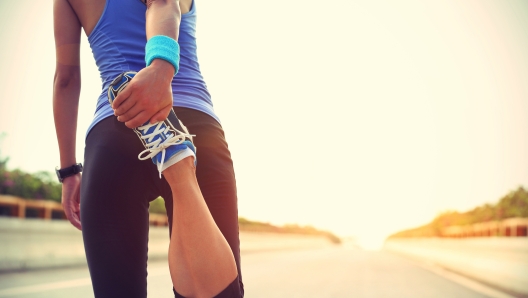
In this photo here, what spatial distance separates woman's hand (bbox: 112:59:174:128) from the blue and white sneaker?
0.10 feet

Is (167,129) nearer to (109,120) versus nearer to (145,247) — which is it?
(109,120)

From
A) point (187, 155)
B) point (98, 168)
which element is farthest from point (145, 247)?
point (187, 155)

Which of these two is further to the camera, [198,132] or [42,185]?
[42,185]

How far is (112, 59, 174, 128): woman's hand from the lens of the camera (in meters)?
1.51

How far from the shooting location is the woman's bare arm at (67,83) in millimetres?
2094

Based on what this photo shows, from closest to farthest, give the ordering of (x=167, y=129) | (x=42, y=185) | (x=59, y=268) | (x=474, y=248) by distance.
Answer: (x=167, y=129) < (x=59, y=268) < (x=474, y=248) < (x=42, y=185)

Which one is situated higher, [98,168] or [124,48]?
[124,48]

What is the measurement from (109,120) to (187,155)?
0.36 metres

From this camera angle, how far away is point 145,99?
5.02 ft

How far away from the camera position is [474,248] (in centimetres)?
1243

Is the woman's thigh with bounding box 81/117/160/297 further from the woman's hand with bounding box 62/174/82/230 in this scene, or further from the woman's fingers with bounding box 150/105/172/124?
the woman's hand with bounding box 62/174/82/230

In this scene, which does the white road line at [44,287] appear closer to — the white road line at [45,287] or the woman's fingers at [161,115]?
the white road line at [45,287]

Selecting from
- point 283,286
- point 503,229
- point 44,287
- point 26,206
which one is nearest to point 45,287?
point 44,287

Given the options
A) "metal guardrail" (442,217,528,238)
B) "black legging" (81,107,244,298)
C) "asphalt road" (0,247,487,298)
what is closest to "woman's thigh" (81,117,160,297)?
"black legging" (81,107,244,298)
